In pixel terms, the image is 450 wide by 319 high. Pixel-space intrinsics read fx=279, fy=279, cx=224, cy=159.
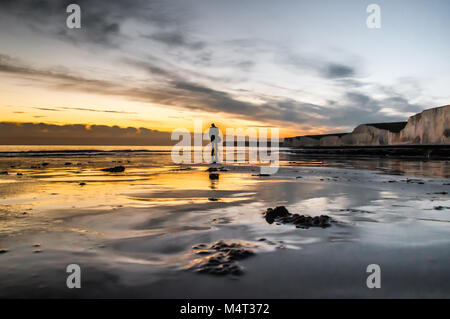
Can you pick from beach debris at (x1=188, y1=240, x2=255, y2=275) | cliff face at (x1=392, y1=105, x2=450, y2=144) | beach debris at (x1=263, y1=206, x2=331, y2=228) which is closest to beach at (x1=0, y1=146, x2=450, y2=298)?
beach debris at (x1=188, y1=240, x2=255, y2=275)

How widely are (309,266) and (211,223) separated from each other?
8.93 feet

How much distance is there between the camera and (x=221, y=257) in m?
4.19

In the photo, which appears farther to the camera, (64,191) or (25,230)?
(64,191)

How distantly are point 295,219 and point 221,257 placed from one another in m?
2.56

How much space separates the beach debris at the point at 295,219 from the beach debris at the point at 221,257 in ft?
5.61

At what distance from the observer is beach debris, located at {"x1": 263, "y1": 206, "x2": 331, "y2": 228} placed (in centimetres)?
591

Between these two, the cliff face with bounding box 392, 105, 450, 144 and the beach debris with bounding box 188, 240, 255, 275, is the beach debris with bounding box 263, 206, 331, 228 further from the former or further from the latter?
the cliff face with bounding box 392, 105, 450, 144

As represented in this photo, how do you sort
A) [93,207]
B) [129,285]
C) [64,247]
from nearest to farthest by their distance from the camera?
[129,285]
[64,247]
[93,207]

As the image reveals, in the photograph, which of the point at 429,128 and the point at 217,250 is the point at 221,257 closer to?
the point at 217,250

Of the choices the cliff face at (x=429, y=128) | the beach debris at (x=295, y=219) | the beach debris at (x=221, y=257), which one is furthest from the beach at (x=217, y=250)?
the cliff face at (x=429, y=128)

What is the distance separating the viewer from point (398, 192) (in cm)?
1028

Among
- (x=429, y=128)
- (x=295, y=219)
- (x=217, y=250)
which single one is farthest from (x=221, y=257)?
(x=429, y=128)

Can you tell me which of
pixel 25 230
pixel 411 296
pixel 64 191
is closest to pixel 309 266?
pixel 411 296
